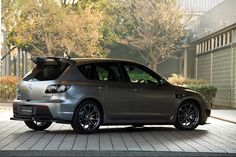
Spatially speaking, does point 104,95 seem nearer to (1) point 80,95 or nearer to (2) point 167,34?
(1) point 80,95

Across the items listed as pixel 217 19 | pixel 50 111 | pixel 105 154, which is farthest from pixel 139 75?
pixel 217 19

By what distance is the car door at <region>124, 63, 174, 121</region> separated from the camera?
13734 mm

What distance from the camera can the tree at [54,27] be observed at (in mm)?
41531

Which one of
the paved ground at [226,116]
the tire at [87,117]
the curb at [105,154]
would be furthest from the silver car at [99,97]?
the paved ground at [226,116]

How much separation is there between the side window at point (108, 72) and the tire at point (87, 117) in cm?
71

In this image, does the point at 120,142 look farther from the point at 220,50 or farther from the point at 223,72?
the point at 220,50

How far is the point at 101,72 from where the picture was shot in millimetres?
13477

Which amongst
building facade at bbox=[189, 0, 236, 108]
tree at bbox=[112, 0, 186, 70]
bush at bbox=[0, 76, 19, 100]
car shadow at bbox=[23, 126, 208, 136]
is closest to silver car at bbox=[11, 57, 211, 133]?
car shadow at bbox=[23, 126, 208, 136]

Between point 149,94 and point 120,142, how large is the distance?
9.39ft

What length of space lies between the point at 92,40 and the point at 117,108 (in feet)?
97.4

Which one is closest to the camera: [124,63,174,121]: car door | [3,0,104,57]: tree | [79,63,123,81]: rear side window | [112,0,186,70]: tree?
[79,63,123,81]: rear side window

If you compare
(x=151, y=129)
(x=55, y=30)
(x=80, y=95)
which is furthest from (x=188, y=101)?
(x=55, y=30)

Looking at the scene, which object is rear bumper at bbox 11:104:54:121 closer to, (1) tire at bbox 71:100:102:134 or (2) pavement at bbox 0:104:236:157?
(2) pavement at bbox 0:104:236:157

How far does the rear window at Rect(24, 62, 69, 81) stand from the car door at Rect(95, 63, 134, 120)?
2.60ft
